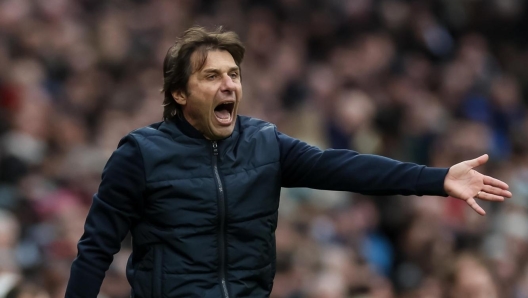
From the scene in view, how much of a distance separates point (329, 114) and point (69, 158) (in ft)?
9.92

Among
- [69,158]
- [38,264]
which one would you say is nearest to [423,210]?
[69,158]

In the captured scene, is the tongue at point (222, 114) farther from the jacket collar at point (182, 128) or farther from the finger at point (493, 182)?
the finger at point (493, 182)

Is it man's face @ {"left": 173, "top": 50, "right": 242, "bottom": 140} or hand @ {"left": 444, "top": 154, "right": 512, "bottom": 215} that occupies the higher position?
man's face @ {"left": 173, "top": 50, "right": 242, "bottom": 140}

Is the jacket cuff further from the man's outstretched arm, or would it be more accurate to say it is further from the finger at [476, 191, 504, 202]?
the finger at [476, 191, 504, 202]

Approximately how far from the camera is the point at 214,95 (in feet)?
14.6

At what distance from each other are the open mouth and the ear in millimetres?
117

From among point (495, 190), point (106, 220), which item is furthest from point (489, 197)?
point (106, 220)

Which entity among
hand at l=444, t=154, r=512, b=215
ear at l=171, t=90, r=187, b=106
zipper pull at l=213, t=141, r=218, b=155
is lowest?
hand at l=444, t=154, r=512, b=215

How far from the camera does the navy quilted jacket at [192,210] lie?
4.30 meters

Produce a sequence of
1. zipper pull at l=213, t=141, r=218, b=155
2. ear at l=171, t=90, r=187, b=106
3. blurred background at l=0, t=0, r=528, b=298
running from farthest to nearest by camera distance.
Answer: blurred background at l=0, t=0, r=528, b=298
ear at l=171, t=90, r=187, b=106
zipper pull at l=213, t=141, r=218, b=155

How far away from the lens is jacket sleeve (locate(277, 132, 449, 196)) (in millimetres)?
4316

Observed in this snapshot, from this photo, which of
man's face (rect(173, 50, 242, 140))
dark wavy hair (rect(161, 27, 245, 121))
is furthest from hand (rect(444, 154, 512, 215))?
dark wavy hair (rect(161, 27, 245, 121))

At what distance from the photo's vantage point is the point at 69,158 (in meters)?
9.03

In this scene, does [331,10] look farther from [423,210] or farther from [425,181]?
[425,181]
